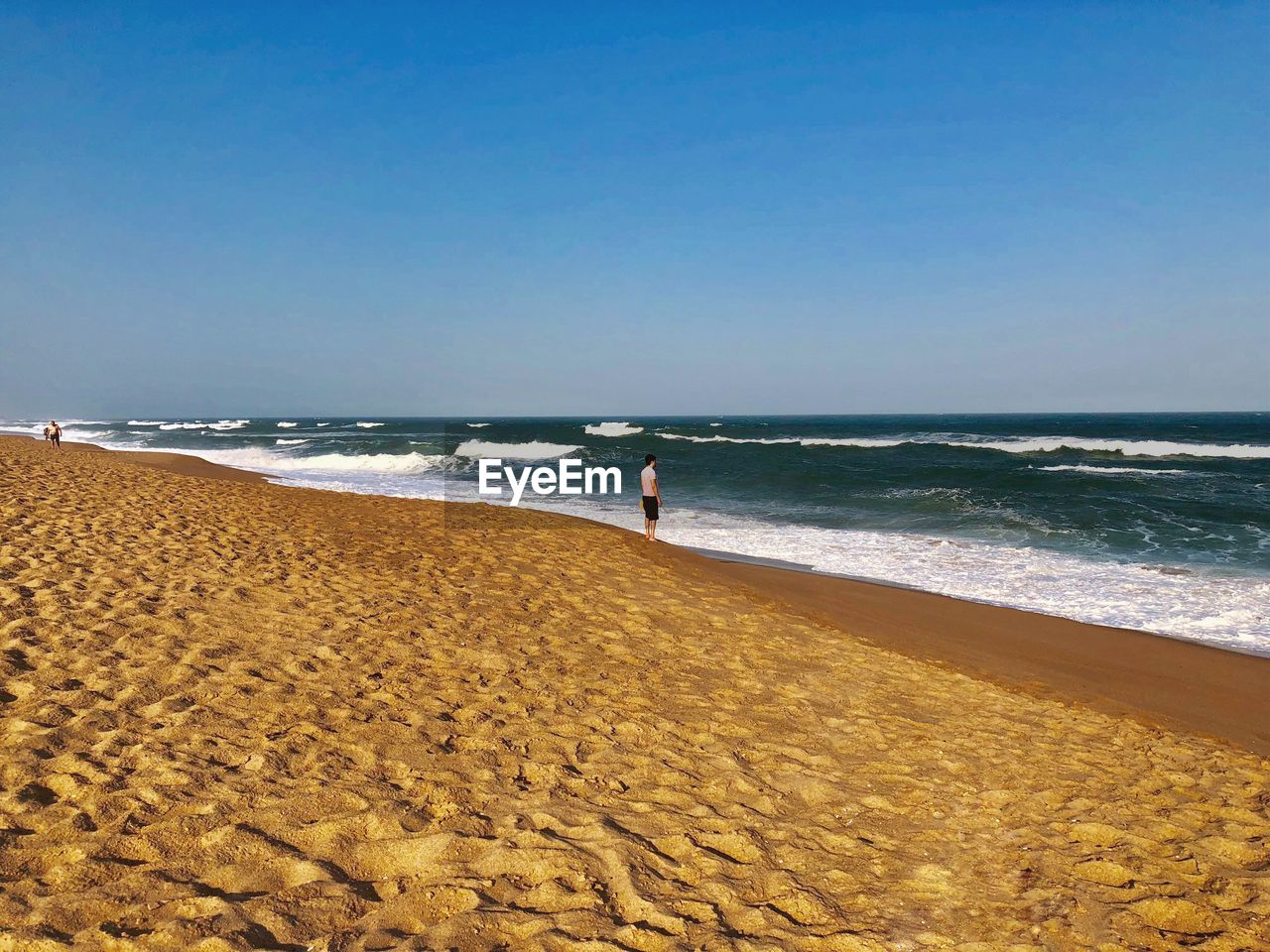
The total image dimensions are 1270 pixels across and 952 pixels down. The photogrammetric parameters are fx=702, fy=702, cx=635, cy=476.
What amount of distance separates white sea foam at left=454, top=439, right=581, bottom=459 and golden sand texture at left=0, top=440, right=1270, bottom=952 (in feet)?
129

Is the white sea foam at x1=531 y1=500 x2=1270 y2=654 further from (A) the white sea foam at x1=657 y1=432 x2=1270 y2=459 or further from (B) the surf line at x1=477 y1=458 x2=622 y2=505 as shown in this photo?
(A) the white sea foam at x1=657 y1=432 x2=1270 y2=459

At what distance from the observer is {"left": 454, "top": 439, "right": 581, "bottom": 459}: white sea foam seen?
155 ft

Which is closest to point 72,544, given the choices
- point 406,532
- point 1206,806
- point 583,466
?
point 406,532

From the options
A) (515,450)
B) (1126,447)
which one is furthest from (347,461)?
(1126,447)

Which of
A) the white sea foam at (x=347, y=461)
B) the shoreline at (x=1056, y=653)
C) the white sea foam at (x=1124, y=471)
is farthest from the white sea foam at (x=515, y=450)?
the shoreline at (x=1056, y=653)

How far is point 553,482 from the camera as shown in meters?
29.3

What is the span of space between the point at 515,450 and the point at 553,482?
2232 centimetres

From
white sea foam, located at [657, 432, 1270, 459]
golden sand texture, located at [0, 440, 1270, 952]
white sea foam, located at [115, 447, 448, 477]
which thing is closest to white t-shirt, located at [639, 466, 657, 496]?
golden sand texture, located at [0, 440, 1270, 952]

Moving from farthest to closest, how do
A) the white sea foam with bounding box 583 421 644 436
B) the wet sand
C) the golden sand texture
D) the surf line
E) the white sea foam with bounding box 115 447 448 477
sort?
the white sea foam with bounding box 583 421 644 436 → the white sea foam with bounding box 115 447 448 477 → the surf line → the wet sand → the golden sand texture

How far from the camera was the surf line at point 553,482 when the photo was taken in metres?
25.0

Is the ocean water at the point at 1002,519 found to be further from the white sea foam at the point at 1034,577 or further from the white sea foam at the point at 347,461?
the white sea foam at the point at 347,461

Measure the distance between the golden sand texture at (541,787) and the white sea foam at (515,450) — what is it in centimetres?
3929

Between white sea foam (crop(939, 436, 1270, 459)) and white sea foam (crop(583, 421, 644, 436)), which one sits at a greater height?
white sea foam (crop(583, 421, 644, 436))

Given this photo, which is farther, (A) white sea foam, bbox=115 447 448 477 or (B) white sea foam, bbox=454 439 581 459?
(B) white sea foam, bbox=454 439 581 459
